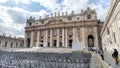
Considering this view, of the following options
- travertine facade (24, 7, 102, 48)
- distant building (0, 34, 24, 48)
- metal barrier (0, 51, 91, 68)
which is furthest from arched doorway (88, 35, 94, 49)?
distant building (0, 34, 24, 48)

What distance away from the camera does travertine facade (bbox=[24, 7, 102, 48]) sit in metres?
47.0

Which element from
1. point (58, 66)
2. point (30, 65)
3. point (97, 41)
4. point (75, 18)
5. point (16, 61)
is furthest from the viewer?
point (75, 18)

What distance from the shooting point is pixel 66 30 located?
50.2 meters

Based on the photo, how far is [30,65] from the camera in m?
16.2

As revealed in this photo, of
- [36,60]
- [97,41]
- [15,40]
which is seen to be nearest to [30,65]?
[36,60]

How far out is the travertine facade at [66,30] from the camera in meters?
47.0

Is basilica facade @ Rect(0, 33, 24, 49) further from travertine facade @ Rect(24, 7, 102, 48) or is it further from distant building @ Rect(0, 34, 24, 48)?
travertine facade @ Rect(24, 7, 102, 48)

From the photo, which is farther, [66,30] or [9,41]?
[9,41]

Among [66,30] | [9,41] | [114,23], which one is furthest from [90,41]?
[9,41]

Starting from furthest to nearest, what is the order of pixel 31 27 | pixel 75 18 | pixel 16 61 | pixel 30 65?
1. pixel 31 27
2. pixel 75 18
3. pixel 16 61
4. pixel 30 65

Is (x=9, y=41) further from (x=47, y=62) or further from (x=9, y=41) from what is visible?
(x=47, y=62)

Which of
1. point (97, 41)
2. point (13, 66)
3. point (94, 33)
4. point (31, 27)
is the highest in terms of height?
point (31, 27)

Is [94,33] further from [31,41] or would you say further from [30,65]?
[30,65]

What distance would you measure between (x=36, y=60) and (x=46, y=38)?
118 ft
